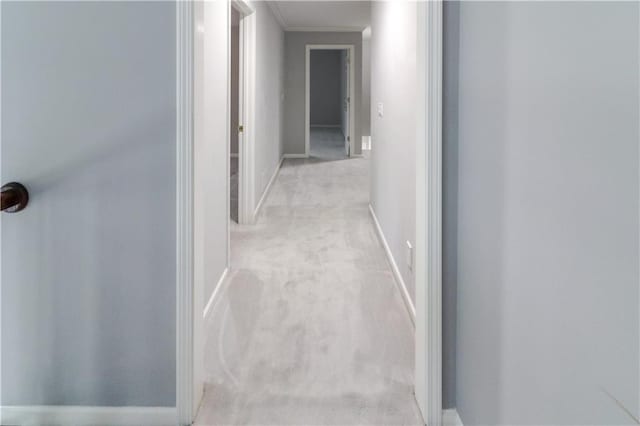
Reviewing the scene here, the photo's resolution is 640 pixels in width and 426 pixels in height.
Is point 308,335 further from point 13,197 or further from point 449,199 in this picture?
point 13,197

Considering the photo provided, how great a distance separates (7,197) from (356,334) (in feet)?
5.45

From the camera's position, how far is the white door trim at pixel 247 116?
499 centimetres

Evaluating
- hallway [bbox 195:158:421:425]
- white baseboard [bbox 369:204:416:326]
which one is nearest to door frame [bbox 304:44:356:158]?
hallway [bbox 195:158:421:425]

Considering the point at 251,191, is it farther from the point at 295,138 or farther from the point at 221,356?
the point at 295,138

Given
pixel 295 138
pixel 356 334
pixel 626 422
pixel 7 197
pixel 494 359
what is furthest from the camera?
pixel 295 138

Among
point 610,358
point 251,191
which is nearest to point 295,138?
point 251,191

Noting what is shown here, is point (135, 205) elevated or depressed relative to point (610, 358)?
elevated

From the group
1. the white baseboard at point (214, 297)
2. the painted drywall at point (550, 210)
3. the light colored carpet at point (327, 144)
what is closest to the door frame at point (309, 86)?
the light colored carpet at point (327, 144)

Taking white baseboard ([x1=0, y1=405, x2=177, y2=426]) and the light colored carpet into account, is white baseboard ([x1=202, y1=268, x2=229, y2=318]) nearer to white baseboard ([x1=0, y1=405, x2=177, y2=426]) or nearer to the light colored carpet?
white baseboard ([x1=0, y1=405, x2=177, y2=426])

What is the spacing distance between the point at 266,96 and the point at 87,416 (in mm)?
4863

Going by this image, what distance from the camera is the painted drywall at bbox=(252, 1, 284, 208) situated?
5.49 meters

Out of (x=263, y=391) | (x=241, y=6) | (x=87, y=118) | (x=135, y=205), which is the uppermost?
(x=241, y=6)

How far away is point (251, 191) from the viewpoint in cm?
515

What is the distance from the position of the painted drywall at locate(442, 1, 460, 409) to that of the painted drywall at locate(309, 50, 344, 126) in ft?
44.7
